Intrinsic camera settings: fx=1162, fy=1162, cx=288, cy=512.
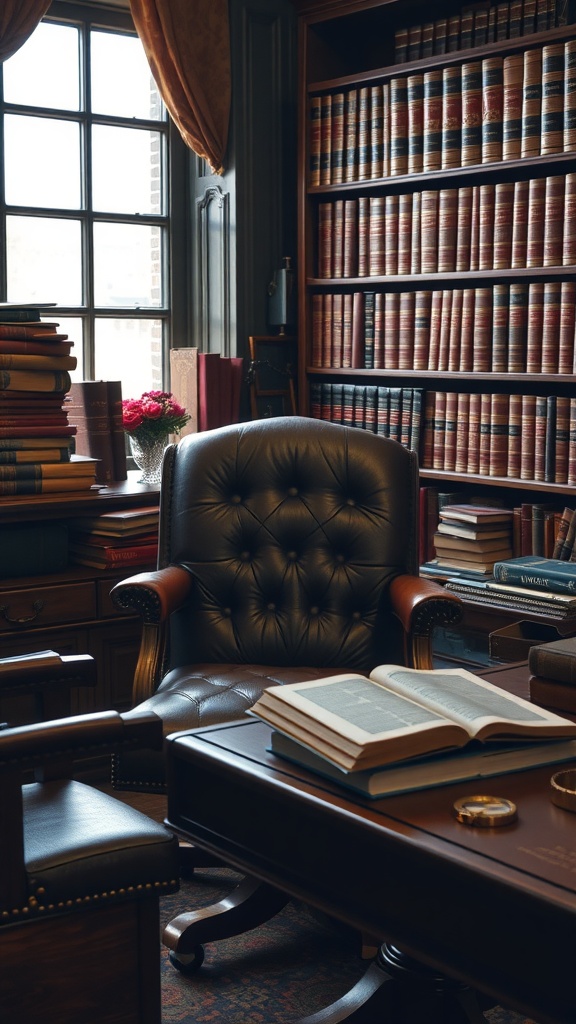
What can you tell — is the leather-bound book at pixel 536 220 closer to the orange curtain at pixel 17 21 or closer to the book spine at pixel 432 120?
the book spine at pixel 432 120

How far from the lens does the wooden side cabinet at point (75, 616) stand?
3.15 metres

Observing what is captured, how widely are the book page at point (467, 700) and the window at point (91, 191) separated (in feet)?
7.99

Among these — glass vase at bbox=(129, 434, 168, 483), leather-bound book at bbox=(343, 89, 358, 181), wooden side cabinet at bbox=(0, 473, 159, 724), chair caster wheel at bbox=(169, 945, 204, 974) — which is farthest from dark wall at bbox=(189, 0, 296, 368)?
chair caster wheel at bbox=(169, 945, 204, 974)

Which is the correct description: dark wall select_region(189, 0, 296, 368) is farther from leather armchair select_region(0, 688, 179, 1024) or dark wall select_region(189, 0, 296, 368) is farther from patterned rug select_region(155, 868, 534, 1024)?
leather armchair select_region(0, 688, 179, 1024)

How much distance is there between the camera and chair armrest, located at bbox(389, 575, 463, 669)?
2.50 meters

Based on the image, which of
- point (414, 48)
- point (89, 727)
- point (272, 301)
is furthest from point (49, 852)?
point (414, 48)

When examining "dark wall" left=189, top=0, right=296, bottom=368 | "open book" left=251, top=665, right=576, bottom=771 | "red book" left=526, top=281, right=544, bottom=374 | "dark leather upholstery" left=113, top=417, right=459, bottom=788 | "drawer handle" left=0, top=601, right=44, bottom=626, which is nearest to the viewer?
"open book" left=251, top=665, right=576, bottom=771

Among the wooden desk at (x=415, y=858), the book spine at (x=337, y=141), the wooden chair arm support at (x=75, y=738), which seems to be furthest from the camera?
the book spine at (x=337, y=141)

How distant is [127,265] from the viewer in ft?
13.1

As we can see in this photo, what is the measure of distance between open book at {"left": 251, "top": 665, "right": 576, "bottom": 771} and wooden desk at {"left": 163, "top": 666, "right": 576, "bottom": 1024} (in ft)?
0.18

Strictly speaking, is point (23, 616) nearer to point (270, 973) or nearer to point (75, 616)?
point (75, 616)

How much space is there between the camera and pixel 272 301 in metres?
4.01

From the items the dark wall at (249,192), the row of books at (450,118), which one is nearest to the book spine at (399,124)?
the row of books at (450,118)

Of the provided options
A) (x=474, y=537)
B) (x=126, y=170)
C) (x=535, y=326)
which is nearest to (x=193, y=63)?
(x=126, y=170)
